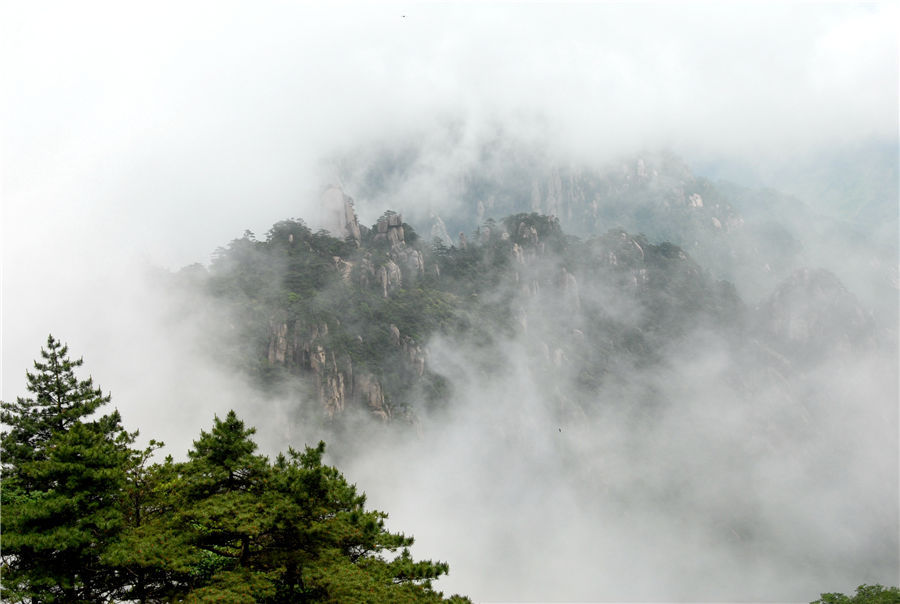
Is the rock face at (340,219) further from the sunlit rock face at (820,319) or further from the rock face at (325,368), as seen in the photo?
the sunlit rock face at (820,319)

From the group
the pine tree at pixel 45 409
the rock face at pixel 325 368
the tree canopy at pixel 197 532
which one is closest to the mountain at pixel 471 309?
the rock face at pixel 325 368

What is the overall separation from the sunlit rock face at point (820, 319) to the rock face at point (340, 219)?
322 ft

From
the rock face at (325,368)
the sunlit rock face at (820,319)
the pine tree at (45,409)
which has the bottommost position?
the pine tree at (45,409)

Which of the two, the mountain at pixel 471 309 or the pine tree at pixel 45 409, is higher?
the mountain at pixel 471 309

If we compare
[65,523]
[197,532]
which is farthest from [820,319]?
[65,523]

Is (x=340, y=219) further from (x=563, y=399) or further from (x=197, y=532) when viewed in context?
(x=197, y=532)

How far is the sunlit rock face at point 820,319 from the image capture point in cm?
12731

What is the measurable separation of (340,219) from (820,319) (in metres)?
107

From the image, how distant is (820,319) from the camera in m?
128

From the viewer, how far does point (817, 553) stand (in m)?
97.1

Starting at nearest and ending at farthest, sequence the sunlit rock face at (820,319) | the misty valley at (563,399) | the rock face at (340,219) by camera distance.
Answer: the misty valley at (563,399), the rock face at (340,219), the sunlit rock face at (820,319)

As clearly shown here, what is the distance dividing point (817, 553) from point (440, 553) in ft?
214

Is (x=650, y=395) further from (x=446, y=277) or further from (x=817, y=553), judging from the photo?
(x=446, y=277)

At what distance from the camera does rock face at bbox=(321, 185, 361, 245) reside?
10869cm
